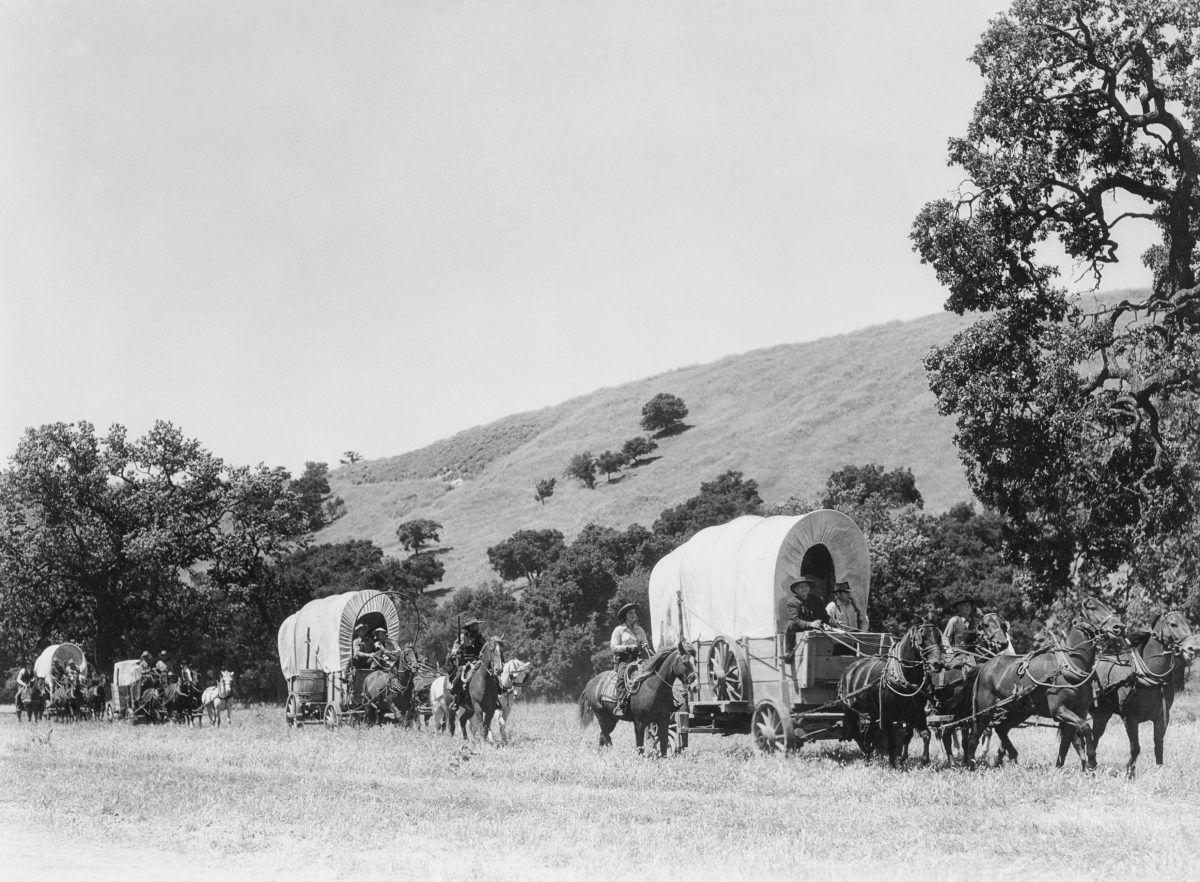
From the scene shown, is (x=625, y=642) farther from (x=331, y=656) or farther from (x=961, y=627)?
(x=331, y=656)

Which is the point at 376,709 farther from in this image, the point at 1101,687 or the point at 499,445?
the point at 499,445

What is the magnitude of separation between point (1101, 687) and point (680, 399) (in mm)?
82390

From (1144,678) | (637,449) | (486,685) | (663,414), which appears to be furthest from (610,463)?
(1144,678)

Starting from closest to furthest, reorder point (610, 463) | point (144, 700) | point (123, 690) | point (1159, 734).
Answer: point (1159, 734)
point (144, 700)
point (123, 690)
point (610, 463)

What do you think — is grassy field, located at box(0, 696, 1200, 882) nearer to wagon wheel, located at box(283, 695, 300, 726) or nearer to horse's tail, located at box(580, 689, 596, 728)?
horse's tail, located at box(580, 689, 596, 728)

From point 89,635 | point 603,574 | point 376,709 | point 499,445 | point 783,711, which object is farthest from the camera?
point 499,445

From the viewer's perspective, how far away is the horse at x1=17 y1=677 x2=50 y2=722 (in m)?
33.8

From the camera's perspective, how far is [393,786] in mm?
14539

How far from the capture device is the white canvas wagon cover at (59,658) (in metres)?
36.7

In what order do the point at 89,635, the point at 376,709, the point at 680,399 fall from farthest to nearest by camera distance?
the point at 680,399 → the point at 89,635 → the point at 376,709

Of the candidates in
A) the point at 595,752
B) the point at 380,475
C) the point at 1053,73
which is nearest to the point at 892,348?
the point at 380,475

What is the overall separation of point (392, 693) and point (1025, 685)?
45.9ft

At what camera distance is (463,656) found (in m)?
22.1

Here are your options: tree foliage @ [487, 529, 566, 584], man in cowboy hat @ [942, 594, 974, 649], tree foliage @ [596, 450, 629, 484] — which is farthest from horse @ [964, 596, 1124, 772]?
tree foliage @ [596, 450, 629, 484]
